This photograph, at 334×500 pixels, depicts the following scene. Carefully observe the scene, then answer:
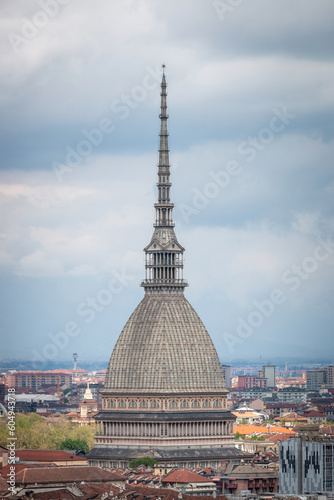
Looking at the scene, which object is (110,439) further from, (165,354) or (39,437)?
(39,437)

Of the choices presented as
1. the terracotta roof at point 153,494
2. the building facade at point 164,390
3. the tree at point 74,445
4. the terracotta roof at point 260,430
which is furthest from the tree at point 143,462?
the terracotta roof at point 260,430

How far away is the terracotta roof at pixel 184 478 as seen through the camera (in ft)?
387

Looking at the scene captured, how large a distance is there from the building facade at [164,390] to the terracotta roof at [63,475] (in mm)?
15905

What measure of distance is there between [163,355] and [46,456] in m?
9.83

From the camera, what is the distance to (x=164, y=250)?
141 m

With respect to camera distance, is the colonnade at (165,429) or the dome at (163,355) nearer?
the colonnade at (165,429)

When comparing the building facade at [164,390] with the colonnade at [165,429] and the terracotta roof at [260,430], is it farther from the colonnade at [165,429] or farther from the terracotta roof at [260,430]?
the terracotta roof at [260,430]

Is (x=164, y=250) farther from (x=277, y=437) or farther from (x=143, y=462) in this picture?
(x=277, y=437)

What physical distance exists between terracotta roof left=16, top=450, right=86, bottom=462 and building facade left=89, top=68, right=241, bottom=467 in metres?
1.54

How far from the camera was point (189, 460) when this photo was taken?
136000mm

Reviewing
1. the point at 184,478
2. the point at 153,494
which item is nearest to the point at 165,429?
the point at 184,478

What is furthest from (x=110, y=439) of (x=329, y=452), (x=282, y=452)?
(x=329, y=452)

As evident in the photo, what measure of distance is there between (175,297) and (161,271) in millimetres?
2017

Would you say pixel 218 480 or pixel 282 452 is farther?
pixel 218 480
